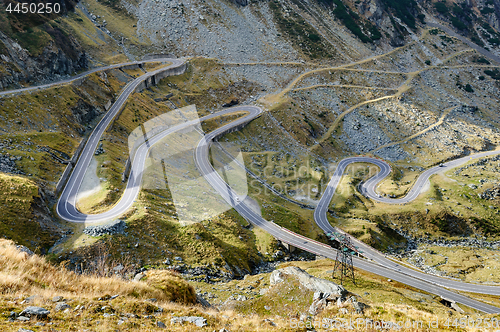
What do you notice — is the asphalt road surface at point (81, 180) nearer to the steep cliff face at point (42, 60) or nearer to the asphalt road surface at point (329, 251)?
the steep cliff face at point (42, 60)

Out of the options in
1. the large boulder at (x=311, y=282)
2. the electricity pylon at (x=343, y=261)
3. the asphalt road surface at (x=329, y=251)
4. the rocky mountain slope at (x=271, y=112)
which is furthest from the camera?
A: the asphalt road surface at (x=329, y=251)

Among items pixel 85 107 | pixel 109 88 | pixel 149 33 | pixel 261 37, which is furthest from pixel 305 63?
pixel 85 107

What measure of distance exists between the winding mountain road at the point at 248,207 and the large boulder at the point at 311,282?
698 inches

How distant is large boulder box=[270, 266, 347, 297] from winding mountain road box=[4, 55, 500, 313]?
1773 cm

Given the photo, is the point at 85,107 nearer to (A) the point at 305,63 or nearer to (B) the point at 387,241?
(B) the point at 387,241

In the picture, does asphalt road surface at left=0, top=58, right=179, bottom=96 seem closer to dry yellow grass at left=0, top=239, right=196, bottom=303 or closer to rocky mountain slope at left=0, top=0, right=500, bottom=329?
rocky mountain slope at left=0, top=0, right=500, bottom=329

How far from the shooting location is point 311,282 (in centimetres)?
3656

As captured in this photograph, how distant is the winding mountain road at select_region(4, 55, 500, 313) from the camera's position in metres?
46.2

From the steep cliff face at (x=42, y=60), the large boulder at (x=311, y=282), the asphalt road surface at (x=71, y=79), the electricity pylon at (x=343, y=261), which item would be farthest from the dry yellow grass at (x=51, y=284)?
the steep cliff face at (x=42, y=60)

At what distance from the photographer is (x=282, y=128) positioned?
3836 inches

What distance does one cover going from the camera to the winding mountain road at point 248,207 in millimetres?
46219

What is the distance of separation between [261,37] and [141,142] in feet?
299

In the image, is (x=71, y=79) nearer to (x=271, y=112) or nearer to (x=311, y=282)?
(x=271, y=112)

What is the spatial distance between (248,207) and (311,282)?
30251 mm
